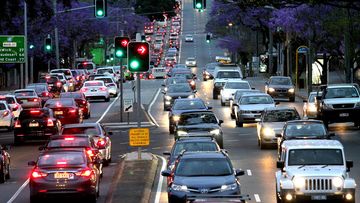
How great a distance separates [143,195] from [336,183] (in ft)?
17.1

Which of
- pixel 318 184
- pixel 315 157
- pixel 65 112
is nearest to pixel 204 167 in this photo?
pixel 318 184

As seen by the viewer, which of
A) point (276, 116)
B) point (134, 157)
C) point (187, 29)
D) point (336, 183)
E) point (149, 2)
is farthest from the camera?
point (187, 29)

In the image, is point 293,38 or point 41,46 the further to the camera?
point 41,46

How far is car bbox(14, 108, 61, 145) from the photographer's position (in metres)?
44.8

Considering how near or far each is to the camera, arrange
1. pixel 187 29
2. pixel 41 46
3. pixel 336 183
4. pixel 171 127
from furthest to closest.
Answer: pixel 187 29 < pixel 41 46 < pixel 171 127 < pixel 336 183

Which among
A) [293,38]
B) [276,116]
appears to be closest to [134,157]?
[276,116]

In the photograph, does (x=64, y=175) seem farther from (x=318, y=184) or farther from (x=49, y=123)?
(x=49, y=123)

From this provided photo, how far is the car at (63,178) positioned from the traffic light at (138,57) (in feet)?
19.7

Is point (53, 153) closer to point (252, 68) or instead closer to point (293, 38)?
point (293, 38)

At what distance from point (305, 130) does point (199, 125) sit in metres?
7.03

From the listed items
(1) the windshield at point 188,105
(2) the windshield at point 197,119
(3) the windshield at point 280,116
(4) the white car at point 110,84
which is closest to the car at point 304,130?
(3) the windshield at point 280,116

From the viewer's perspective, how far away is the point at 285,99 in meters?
68.1

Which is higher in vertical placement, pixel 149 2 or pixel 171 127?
pixel 149 2

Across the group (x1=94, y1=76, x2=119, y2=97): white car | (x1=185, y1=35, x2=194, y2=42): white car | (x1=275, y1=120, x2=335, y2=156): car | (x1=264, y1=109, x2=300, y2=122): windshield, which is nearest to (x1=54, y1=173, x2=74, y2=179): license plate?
(x1=275, y1=120, x2=335, y2=156): car
